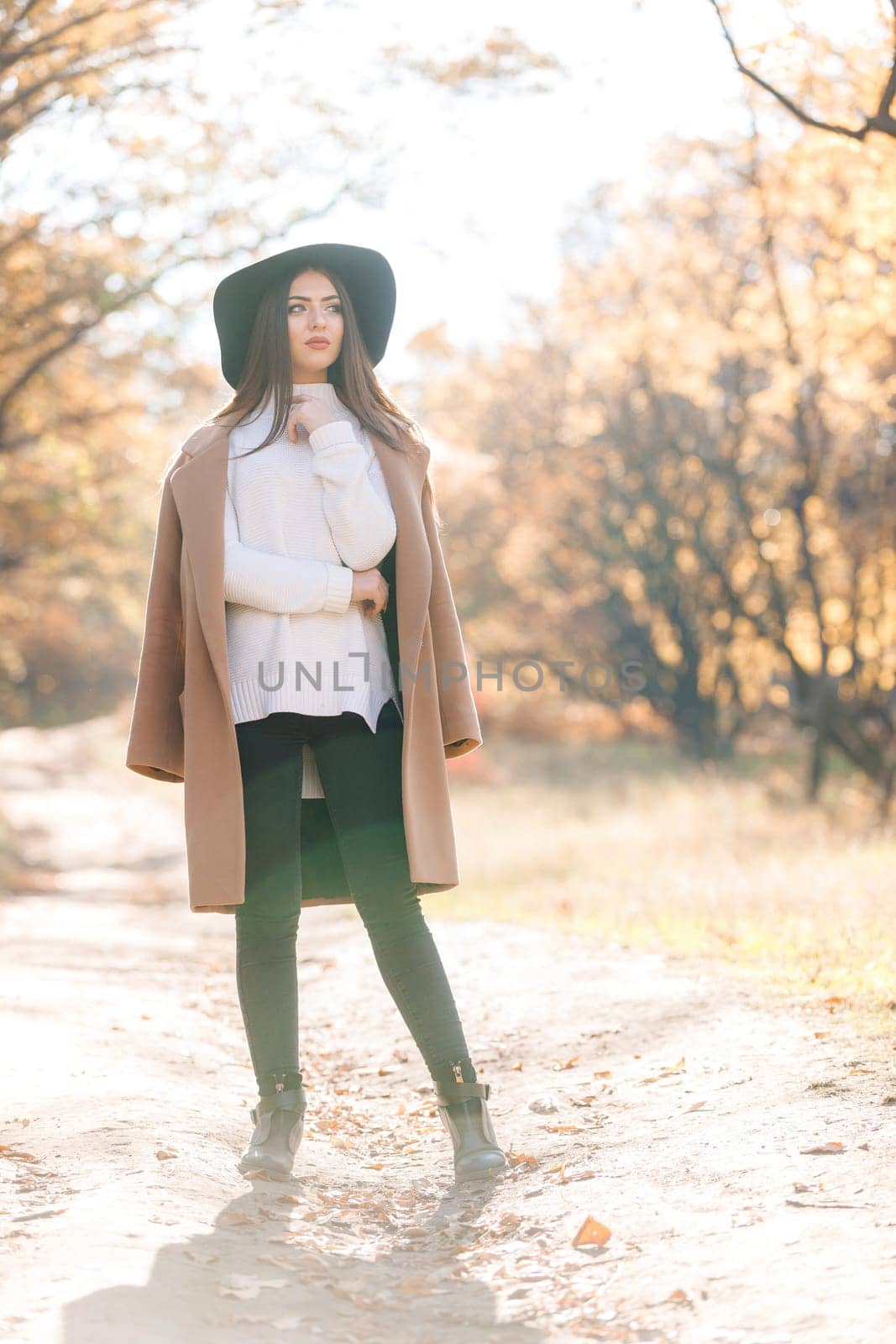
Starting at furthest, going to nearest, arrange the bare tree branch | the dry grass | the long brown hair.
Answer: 1. the dry grass
2. the bare tree branch
3. the long brown hair

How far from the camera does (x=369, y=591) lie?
299 cm

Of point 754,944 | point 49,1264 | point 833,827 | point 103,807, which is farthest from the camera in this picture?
point 103,807

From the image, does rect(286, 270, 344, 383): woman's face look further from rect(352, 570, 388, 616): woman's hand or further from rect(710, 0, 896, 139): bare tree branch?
rect(710, 0, 896, 139): bare tree branch

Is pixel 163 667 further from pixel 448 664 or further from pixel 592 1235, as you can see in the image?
pixel 592 1235

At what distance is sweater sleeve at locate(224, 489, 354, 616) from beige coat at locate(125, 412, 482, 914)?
0.11 feet

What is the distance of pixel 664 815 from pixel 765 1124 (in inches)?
329

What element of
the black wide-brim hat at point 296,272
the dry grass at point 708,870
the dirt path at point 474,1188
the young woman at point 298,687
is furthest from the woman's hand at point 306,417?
the dry grass at point 708,870

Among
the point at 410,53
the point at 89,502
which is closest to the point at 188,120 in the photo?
the point at 410,53

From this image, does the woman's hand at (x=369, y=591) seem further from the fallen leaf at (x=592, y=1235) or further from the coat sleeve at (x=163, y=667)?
the fallen leaf at (x=592, y=1235)

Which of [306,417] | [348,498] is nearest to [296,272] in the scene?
[306,417]

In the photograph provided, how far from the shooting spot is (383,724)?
3027 millimetres

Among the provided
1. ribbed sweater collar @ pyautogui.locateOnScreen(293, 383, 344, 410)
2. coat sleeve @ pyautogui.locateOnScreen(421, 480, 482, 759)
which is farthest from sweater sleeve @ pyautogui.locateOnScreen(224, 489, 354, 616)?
ribbed sweater collar @ pyautogui.locateOnScreen(293, 383, 344, 410)

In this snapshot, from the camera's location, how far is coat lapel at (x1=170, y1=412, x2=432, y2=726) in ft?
9.50

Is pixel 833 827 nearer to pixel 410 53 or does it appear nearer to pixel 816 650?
pixel 816 650
